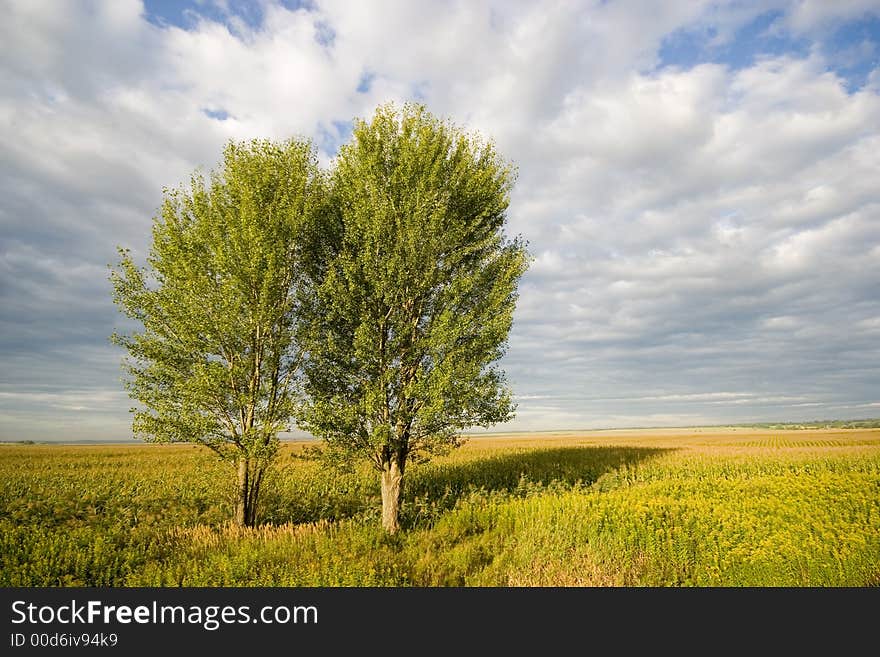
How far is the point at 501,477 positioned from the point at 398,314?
1500 cm

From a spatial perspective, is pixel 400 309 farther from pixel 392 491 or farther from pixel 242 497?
pixel 242 497

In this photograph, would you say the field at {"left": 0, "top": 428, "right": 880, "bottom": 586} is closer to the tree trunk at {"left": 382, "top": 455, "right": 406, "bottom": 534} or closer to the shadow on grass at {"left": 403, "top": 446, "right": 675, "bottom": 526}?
the shadow on grass at {"left": 403, "top": 446, "right": 675, "bottom": 526}

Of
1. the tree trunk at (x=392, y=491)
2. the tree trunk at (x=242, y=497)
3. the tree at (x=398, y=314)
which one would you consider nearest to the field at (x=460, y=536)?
the tree trunk at (x=392, y=491)

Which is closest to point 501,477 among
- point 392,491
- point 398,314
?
point 392,491

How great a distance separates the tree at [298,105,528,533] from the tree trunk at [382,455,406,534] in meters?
0.04

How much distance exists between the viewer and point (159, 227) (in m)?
15.9

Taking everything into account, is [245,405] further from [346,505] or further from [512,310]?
[512,310]

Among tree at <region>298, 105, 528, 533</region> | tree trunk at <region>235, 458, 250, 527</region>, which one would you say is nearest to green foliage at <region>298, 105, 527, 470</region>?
tree at <region>298, 105, 528, 533</region>

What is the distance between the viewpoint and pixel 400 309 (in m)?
15.8

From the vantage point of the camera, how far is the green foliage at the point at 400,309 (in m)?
14.7

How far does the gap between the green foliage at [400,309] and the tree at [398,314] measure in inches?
1.7

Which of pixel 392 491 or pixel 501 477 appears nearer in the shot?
pixel 392 491

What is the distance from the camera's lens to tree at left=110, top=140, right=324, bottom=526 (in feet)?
47.7

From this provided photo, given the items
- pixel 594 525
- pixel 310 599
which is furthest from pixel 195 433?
pixel 594 525
